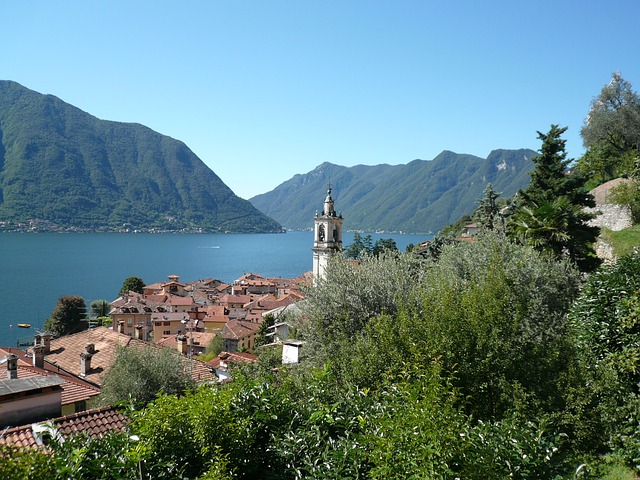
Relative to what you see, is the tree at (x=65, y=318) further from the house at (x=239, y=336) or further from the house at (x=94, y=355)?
the house at (x=94, y=355)

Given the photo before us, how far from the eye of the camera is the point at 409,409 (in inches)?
192

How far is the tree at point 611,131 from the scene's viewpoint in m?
30.8

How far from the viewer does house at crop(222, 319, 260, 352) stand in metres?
46.0

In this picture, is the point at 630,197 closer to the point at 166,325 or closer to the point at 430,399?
the point at 430,399

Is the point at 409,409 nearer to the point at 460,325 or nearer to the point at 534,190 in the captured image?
the point at 460,325

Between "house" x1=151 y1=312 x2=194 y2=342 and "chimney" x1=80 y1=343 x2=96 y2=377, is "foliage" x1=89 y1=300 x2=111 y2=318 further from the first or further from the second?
"chimney" x1=80 y1=343 x2=96 y2=377

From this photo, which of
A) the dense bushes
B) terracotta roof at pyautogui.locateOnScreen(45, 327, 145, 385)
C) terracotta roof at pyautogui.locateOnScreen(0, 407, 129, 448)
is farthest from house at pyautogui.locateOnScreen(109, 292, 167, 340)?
the dense bushes

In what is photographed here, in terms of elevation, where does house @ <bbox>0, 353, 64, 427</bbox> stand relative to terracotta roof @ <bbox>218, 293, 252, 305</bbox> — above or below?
above

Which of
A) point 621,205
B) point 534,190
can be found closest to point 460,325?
point 534,190

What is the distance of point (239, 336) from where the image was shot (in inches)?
1845

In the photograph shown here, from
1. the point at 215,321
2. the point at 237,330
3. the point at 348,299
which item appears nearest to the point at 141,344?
the point at 348,299

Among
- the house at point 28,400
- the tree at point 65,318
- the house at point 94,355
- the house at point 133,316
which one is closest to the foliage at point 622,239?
the house at point 94,355

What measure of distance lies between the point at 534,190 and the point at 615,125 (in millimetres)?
17176

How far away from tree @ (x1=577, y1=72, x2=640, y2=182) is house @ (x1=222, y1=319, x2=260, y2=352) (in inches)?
1317
